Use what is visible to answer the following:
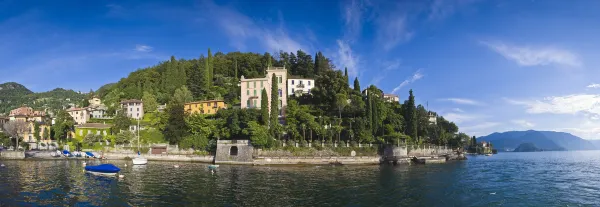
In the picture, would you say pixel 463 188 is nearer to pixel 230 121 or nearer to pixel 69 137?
pixel 230 121

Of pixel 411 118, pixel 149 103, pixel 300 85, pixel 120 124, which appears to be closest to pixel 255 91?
pixel 300 85

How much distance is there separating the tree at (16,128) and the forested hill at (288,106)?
20.9m

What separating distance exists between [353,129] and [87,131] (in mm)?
63083

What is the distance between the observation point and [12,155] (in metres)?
72.2

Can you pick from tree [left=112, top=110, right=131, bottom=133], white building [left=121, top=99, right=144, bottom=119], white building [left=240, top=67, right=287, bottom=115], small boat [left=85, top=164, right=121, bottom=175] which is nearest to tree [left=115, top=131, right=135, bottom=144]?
tree [left=112, top=110, right=131, bottom=133]

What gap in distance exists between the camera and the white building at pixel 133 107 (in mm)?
91562

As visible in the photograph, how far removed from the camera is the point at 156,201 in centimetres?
2575

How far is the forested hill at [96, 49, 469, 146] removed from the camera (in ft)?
220

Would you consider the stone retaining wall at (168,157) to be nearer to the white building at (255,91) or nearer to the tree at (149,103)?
the white building at (255,91)

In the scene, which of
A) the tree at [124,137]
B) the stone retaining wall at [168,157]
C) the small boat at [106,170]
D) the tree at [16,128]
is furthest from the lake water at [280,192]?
the tree at [16,128]

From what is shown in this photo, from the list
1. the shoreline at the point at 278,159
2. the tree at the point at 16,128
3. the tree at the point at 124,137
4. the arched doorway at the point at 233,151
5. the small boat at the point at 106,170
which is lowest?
the shoreline at the point at 278,159

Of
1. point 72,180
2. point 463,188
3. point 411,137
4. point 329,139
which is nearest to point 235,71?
point 329,139

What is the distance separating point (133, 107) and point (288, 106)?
46.2 metres

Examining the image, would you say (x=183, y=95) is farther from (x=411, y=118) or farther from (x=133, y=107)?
(x=411, y=118)
